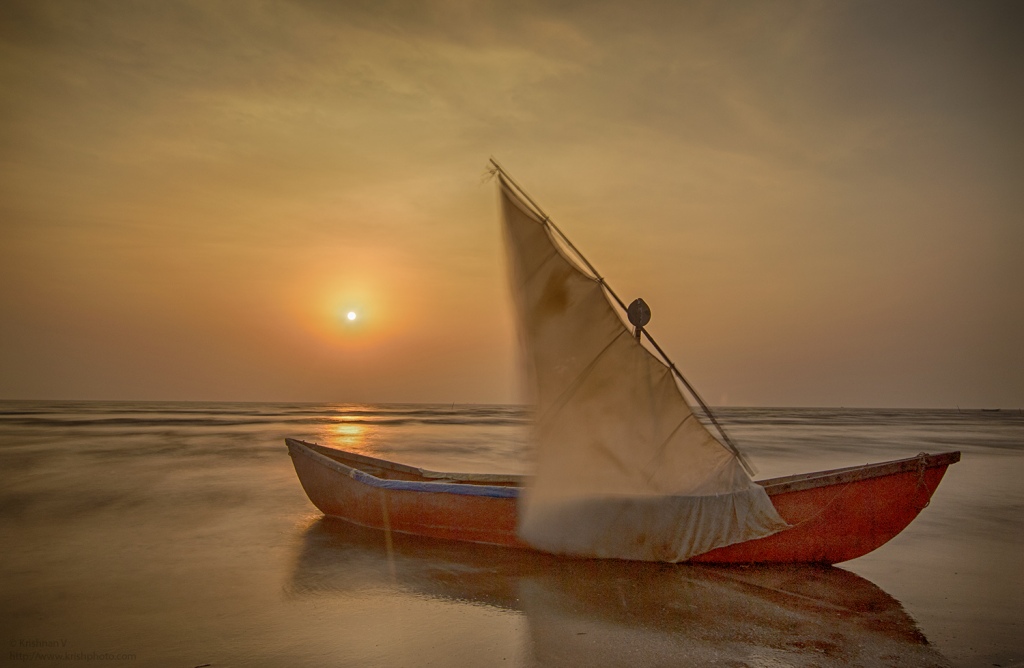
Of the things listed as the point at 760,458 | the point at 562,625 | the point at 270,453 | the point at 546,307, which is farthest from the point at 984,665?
the point at 270,453

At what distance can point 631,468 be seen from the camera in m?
8.17

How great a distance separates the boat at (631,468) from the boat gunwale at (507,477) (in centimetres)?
4

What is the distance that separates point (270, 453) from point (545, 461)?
69.7ft

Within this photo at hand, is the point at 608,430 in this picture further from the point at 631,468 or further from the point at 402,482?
the point at 402,482

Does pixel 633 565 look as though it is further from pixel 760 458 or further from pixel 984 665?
pixel 760 458

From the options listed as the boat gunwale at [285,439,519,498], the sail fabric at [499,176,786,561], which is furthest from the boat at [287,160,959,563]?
the boat gunwale at [285,439,519,498]

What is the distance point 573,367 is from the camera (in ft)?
26.9

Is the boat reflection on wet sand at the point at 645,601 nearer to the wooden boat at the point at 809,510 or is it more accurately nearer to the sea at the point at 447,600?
the sea at the point at 447,600

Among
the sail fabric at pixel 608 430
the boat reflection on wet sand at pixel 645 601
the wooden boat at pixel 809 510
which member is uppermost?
the sail fabric at pixel 608 430

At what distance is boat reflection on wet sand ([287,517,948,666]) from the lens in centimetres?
562

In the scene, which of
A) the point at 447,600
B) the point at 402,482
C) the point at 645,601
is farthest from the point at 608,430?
the point at 402,482

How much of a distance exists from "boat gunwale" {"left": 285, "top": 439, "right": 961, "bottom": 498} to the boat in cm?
4

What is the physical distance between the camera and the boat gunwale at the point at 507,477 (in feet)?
25.1

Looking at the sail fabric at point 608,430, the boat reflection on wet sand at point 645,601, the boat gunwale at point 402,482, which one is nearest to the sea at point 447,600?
the boat reflection on wet sand at point 645,601
